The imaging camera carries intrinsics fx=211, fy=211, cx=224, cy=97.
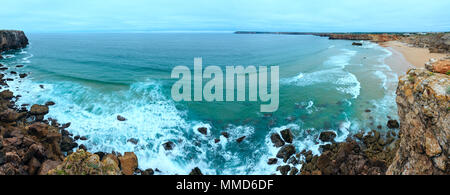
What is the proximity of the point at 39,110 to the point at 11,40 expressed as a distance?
69.5 metres

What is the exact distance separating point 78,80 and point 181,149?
2403 centimetres

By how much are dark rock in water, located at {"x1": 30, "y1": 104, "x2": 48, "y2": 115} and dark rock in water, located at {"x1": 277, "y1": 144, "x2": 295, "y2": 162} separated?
21.0m

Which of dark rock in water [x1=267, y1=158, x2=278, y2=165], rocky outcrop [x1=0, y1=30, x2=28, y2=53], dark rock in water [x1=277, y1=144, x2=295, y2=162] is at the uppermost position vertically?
rocky outcrop [x1=0, y1=30, x2=28, y2=53]

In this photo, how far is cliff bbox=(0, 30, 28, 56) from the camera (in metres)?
60.4

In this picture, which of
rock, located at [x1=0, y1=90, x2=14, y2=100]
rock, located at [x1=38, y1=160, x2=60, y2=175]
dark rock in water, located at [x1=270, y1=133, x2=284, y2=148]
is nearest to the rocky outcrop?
rock, located at [x1=0, y1=90, x2=14, y2=100]

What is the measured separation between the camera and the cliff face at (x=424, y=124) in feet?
23.4

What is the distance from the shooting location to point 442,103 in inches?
285

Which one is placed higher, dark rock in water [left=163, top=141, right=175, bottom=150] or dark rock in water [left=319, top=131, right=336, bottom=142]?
dark rock in water [left=319, top=131, right=336, bottom=142]

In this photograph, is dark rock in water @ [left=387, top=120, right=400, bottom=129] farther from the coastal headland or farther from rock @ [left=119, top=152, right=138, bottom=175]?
rock @ [left=119, top=152, right=138, bottom=175]

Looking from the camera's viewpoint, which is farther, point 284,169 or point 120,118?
point 120,118

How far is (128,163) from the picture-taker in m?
13.3

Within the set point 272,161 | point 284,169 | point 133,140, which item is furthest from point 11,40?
point 284,169

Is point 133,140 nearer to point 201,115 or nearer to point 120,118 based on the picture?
point 120,118

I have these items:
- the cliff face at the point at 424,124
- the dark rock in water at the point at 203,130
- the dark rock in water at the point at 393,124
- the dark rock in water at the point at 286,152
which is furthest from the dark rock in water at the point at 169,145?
the dark rock in water at the point at 393,124
